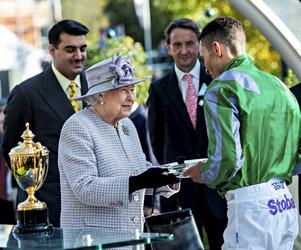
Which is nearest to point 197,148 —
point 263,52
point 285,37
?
point 285,37

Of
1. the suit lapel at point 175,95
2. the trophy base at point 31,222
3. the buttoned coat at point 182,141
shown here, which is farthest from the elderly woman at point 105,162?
the suit lapel at point 175,95

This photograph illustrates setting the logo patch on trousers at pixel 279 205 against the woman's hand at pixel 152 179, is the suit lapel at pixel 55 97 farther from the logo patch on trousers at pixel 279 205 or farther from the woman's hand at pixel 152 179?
the logo patch on trousers at pixel 279 205

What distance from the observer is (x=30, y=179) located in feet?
21.3

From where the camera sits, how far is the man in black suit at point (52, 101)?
8016mm

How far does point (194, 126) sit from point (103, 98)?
2765 millimetres

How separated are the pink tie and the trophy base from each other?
10.6 feet

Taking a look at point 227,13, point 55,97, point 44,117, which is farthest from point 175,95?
point 227,13

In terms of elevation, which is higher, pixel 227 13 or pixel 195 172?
pixel 227 13

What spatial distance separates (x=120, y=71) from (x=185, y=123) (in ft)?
9.28

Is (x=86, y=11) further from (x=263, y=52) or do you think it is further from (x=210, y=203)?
(x=210, y=203)

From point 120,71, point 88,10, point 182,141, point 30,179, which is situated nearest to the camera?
point 30,179

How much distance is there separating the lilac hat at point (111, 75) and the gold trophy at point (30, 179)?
1.60 feet

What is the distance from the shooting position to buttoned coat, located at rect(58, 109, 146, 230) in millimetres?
6383

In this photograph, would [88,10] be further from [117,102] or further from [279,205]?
[279,205]
